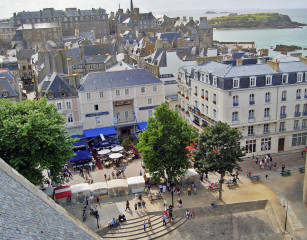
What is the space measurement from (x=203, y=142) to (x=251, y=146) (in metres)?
11.1

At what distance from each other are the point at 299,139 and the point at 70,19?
108 m

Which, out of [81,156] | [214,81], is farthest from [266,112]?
[81,156]

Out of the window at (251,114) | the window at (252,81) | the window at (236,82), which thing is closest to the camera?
the window at (236,82)

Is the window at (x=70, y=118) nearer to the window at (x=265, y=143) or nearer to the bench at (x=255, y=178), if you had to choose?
the bench at (x=255, y=178)

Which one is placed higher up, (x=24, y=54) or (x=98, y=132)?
(x=24, y=54)

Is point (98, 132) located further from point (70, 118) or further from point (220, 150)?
point (220, 150)

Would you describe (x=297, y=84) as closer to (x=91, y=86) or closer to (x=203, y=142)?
(x=203, y=142)

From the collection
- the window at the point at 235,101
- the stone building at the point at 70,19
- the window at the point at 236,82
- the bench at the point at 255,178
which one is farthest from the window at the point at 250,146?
the stone building at the point at 70,19

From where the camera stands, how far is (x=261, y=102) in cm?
3847

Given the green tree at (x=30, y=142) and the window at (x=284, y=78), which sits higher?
the window at (x=284, y=78)

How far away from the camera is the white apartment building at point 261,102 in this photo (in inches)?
1486

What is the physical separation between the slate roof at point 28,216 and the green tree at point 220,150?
67.5 feet

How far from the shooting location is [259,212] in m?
30.0

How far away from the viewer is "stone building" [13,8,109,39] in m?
129
